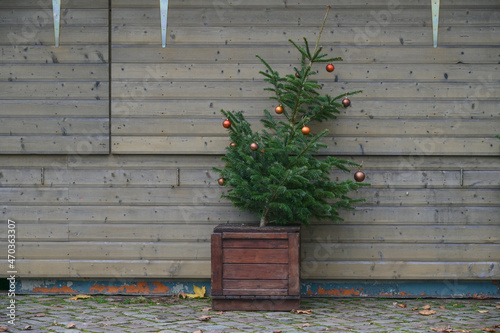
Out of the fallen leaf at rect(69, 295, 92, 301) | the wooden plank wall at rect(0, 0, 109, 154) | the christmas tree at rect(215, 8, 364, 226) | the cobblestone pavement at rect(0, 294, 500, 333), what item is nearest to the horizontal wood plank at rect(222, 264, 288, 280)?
the cobblestone pavement at rect(0, 294, 500, 333)

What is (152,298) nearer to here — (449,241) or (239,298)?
(239,298)

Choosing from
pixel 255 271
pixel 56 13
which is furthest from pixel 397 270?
pixel 56 13

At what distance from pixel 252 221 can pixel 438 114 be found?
83.1 inches

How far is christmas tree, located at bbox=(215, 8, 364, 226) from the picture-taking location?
20.3 feet

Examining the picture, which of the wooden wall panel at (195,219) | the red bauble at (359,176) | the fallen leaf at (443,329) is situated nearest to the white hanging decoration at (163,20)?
the wooden wall panel at (195,219)

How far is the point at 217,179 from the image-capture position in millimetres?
6949

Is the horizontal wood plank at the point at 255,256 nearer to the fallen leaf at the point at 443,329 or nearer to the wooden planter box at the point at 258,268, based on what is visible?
the wooden planter box at the point at 258,268

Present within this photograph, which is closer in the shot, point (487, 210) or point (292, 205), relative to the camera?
point (292, 205)

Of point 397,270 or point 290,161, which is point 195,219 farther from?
point 397,270

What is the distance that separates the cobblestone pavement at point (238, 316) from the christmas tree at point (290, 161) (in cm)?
89

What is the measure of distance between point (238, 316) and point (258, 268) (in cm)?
47

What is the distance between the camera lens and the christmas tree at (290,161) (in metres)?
6.18

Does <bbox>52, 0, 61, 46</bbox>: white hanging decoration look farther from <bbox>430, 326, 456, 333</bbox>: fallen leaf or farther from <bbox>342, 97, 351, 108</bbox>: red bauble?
<bbox>430, 326, 456, 333</bbox>: fallen leaf

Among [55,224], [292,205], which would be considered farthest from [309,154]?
[55,224]
